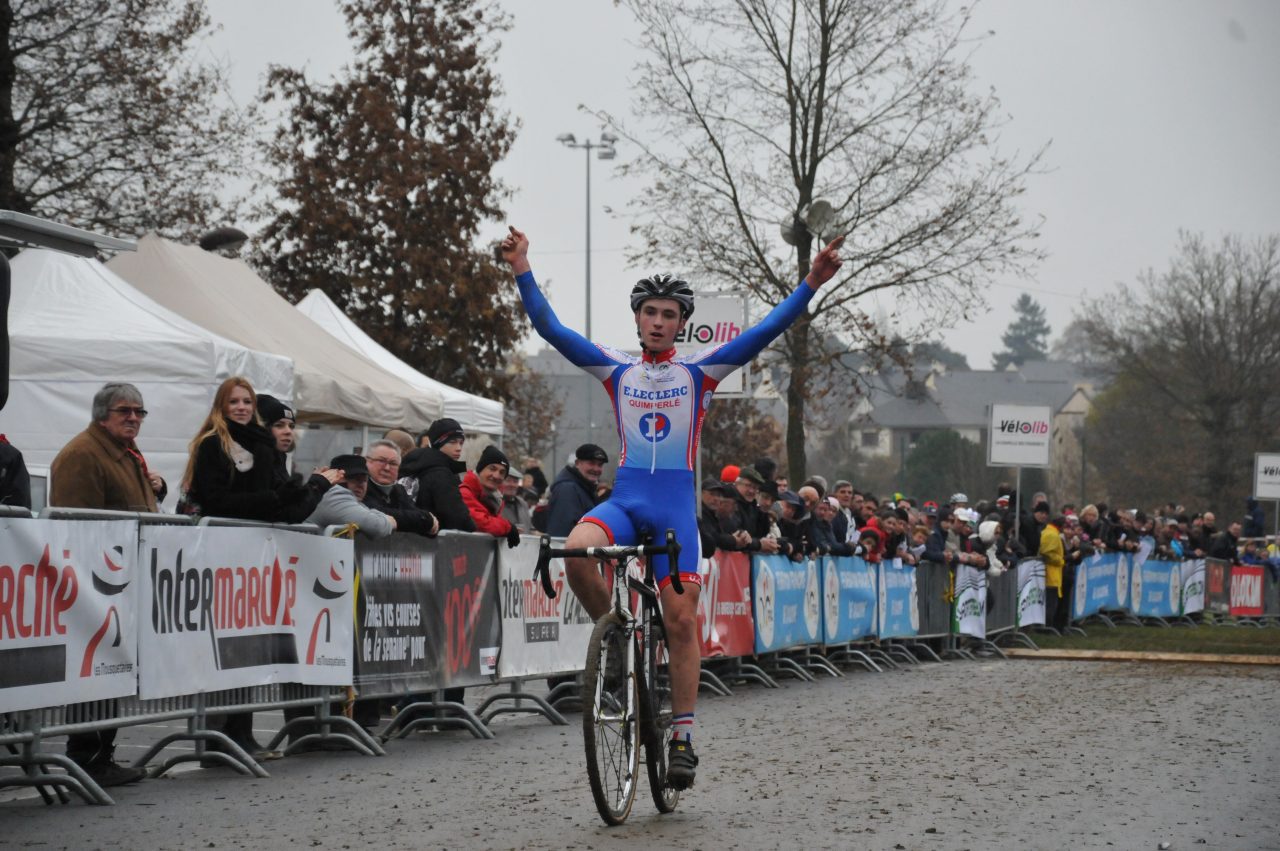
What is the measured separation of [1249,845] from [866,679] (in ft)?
33.0

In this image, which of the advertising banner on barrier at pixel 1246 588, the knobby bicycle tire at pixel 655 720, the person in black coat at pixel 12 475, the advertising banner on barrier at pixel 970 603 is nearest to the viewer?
the knobby bicycle tire at pixel 655 720

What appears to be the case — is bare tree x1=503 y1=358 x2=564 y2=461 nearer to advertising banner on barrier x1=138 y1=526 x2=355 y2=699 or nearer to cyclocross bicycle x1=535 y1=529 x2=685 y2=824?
advertising banner on barrier x1=138 y1=526 x2=355 y2=699

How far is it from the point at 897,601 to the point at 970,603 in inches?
96.8

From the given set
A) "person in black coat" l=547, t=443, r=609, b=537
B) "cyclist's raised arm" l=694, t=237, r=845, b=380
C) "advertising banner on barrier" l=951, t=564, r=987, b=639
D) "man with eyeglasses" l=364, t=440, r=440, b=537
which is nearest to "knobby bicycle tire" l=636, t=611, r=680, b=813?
"cyclist's raised arm" l=694, t=237, r=845, b=380

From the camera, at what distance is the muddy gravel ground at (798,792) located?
22.6ft

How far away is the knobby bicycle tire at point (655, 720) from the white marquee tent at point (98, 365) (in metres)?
9.79

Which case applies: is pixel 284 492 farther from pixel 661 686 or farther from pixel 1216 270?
pixel 1216 270

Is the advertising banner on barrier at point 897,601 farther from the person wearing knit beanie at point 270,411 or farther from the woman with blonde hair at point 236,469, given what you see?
the woman with blonde hair at point 236,469

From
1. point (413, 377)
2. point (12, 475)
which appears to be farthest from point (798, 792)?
point (413, 377)

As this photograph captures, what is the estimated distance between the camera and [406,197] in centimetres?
3516

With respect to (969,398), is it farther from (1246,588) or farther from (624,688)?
(624,688)

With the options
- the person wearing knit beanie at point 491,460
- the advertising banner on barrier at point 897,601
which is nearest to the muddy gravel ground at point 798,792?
the person wearing knit beanie at point 491,460

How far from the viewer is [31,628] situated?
305 inches

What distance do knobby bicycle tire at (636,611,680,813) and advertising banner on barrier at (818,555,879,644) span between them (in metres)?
10.3
